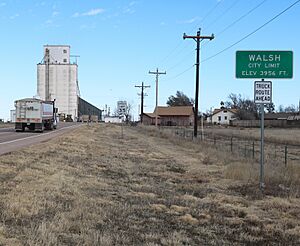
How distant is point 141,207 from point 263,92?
5736mm

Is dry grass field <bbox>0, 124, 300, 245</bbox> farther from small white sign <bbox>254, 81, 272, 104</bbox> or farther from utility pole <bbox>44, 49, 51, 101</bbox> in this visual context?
utility pole <bbox>44, 49, 51, 101</bbox>

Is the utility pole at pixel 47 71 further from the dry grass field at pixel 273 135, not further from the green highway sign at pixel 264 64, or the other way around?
the green highway sign at pixel 264 64

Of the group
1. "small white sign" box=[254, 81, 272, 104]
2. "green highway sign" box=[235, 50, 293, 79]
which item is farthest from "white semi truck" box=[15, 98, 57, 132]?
"small white sign" box=[254, 81, 272, 104]

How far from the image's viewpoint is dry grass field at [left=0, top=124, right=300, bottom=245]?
6906 mm

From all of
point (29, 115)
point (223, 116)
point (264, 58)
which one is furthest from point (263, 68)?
point (223, 116)

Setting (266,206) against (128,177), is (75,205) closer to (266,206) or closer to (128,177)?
(266,206)

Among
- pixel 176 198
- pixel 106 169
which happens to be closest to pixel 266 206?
pixel 176 198

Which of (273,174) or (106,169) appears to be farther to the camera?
(106,169)

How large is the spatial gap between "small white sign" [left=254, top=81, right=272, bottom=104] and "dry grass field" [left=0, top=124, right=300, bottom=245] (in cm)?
240

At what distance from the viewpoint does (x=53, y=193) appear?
31.6ft

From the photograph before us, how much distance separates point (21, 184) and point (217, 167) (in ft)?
31.6

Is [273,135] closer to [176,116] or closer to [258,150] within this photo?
[258,150]

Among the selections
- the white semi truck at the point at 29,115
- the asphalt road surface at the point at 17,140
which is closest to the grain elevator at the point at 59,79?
the white semi truck at the point at 29,115

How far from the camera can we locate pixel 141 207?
9.33m
